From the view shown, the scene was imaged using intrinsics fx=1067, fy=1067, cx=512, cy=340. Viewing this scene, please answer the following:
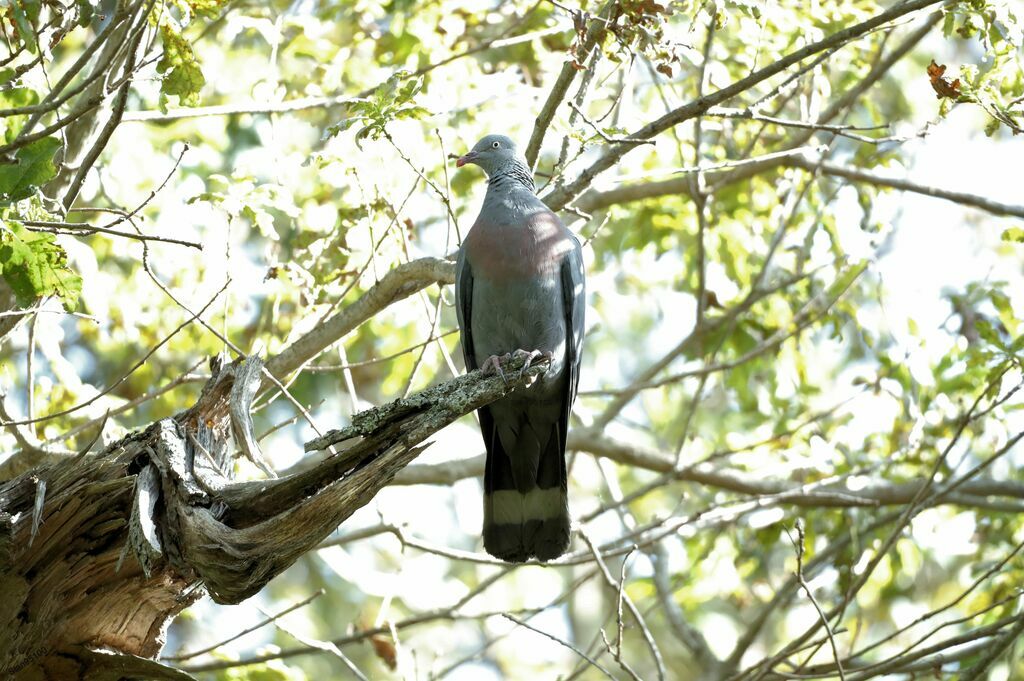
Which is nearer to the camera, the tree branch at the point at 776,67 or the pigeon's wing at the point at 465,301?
the tree branch at the point at 776,67

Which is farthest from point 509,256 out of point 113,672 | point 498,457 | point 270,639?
point 270,639

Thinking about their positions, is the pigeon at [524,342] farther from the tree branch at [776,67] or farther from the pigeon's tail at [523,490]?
the tree branch at [776,67]

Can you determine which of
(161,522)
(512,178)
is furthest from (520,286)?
(161,522)

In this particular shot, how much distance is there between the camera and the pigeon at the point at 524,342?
16.4ft

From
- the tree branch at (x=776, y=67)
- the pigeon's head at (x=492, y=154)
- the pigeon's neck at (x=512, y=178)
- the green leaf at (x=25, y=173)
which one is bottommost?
the green leaf at (x=25, y=173)

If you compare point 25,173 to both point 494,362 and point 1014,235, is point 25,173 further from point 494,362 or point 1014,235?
point 1014,235

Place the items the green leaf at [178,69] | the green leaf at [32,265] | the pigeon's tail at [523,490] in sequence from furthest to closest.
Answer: the pigeon's tail at [523,490]
the green leaf at [178,69]
the green leaf at [32,265]

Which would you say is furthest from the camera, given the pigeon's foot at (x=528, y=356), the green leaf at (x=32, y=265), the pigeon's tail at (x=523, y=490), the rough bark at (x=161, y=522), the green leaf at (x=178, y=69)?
the pigeon's tail at (x=523, y=490)

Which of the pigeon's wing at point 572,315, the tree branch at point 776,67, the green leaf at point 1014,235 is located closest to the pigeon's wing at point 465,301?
the pigeon's wing at point 572,315

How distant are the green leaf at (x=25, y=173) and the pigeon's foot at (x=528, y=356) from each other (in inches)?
76.5

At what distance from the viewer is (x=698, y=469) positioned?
6695 mm

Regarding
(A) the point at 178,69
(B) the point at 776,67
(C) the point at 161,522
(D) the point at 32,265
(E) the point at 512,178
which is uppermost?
(E) the point at 512,178

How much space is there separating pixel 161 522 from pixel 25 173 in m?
1.35

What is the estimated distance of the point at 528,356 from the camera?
186 inches
